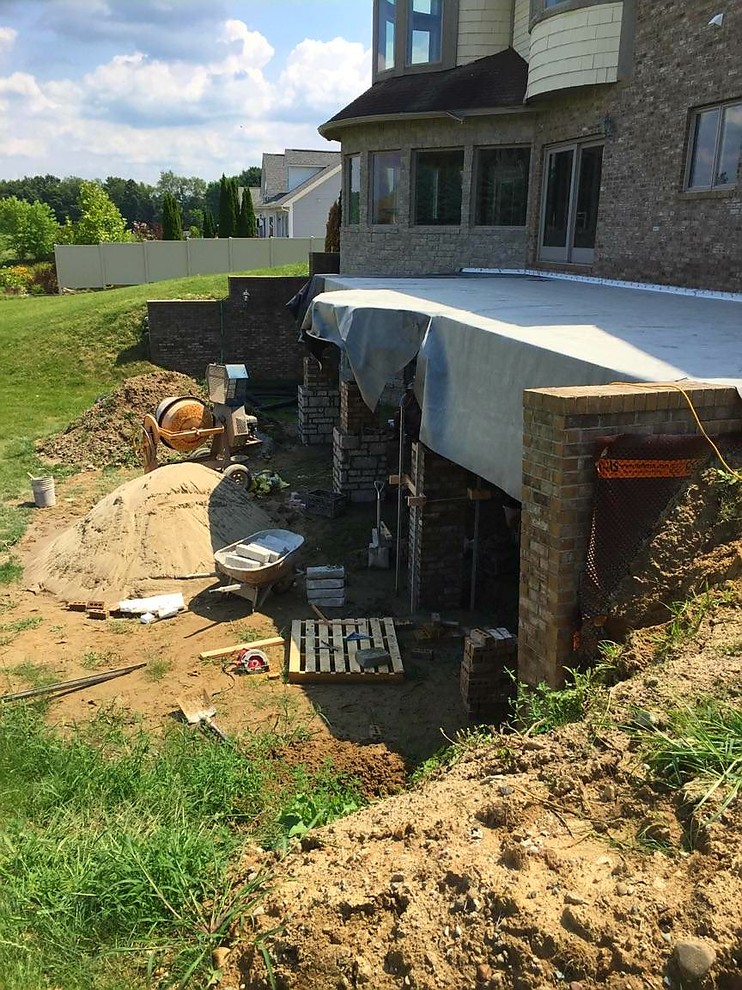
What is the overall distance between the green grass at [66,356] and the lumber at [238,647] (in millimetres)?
9571

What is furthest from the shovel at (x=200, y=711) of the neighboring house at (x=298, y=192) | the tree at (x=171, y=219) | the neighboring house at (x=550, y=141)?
the neighboring house at (x=298, y=192)

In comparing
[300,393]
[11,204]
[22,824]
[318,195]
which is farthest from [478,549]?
[11,204]

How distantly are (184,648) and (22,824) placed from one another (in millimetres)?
3784

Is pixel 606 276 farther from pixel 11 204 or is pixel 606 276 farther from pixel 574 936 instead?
pixel 11 204

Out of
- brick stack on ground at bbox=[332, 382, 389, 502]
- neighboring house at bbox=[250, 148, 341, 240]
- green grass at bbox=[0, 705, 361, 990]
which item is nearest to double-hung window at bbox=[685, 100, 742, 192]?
brick stack on ground at bbox=[332, 382, 389, 502]

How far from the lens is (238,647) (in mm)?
8492

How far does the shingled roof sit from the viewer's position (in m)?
Answer: 15.8

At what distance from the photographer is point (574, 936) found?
8.94 feet

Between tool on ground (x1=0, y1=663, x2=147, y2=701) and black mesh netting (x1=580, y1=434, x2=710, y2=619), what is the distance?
199 inches

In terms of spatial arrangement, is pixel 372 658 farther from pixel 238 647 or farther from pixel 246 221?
pixel 246 221

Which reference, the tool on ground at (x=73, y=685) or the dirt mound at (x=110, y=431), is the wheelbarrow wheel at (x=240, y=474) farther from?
the tool on ground at (x=73, y=685)

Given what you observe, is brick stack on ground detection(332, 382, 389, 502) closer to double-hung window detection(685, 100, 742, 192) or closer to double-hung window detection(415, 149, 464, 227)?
double-hung window detection(685, 100, 742, 192)

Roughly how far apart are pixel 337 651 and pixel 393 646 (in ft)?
1.98

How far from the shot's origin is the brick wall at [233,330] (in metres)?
21.2
